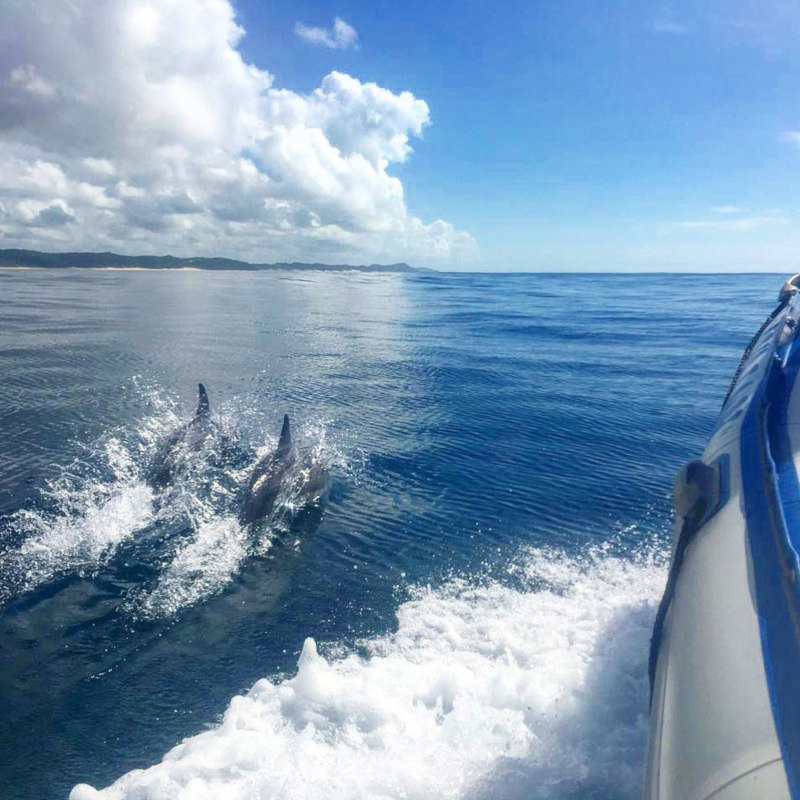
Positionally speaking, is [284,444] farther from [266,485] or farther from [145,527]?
[145,527]

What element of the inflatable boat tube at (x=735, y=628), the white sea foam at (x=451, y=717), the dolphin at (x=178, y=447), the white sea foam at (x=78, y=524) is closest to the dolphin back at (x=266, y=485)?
the white sea foam at (x=78, y=524)

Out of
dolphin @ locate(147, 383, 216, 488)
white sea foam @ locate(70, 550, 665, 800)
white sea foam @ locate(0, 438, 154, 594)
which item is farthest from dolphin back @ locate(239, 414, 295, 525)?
white sea foam @ locate(70, 550, 665, 800)

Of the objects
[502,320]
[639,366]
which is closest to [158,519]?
[639,366]

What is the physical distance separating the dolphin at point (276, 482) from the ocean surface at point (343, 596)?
334 millimetres

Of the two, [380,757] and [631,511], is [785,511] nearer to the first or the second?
[380,757]

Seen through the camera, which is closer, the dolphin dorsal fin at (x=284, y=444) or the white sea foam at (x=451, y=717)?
the white sea foam at (x=451, y=717)

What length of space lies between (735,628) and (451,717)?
10.7 ft

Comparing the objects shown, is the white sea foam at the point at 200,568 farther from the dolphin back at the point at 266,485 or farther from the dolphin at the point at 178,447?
the dolphin at the point at 178,447

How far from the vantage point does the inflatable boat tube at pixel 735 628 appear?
11.2ft

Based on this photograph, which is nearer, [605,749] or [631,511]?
[605,749]

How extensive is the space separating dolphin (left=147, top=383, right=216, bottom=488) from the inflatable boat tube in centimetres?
986

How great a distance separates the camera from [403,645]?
7383 mm

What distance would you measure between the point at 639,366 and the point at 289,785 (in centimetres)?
2346

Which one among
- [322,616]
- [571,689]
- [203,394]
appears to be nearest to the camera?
[571,689]
